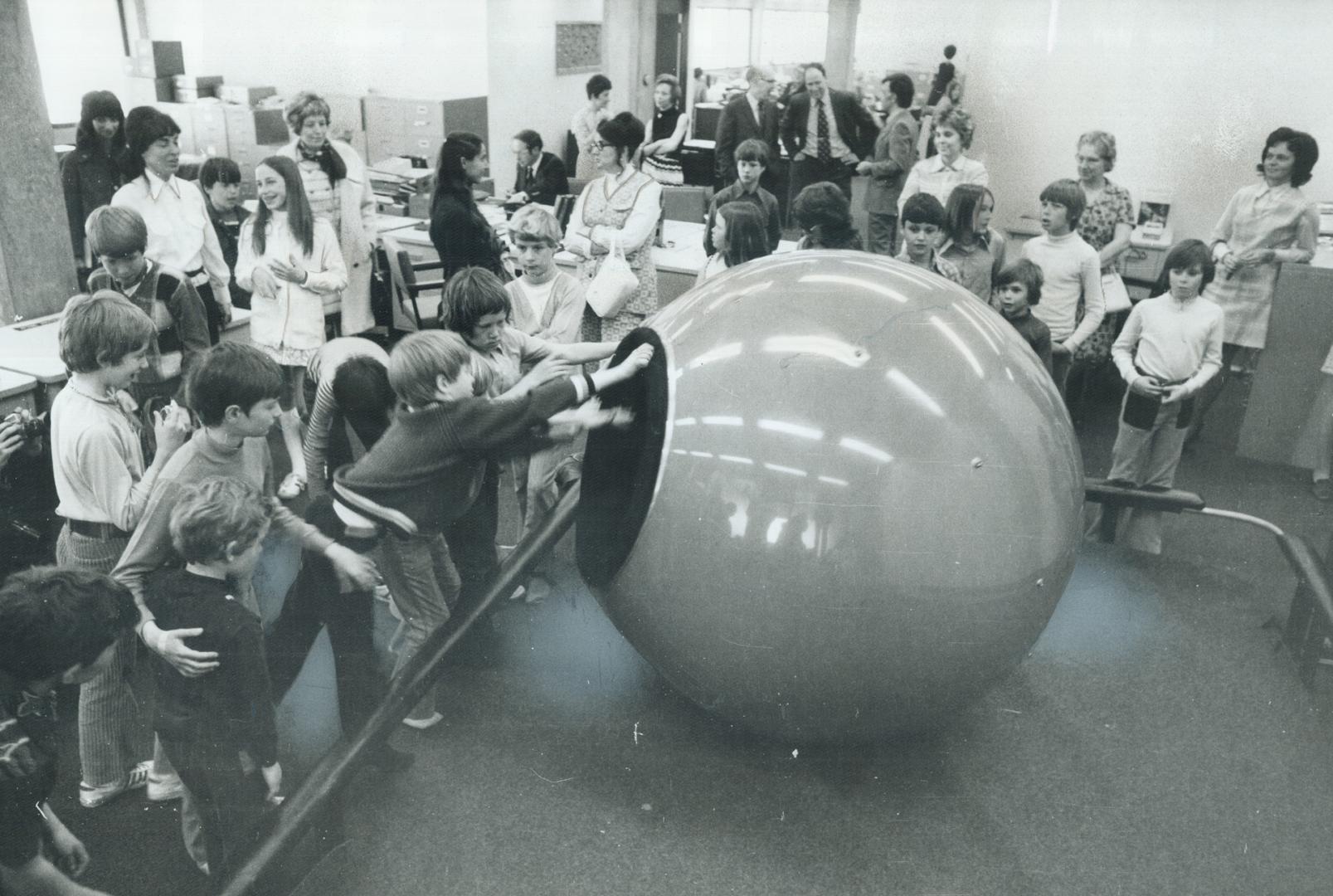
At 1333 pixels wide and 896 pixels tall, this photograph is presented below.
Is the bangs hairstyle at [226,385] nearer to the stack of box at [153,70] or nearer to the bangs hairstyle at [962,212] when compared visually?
the bangs hairstyle at [962,212]

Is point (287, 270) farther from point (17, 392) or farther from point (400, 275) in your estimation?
point (400, 275)

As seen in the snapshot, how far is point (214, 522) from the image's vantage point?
2.32 meters

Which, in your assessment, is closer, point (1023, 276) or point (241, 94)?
point (1023, 276)

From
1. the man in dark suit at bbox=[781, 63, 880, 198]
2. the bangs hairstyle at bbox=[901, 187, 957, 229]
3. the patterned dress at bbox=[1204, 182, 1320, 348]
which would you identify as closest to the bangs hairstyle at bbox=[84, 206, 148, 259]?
the bangs hairstyle at bbox=[901, 187, 957, 229]

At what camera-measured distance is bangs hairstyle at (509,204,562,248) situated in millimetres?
3906

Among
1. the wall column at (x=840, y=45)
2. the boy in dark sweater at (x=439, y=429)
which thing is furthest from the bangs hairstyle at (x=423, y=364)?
the wall column at (x=840, y=45)

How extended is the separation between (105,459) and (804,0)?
1242 cm

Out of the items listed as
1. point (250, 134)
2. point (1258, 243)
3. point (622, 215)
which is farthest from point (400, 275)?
point (1258, 243)

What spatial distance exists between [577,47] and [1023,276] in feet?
25.6

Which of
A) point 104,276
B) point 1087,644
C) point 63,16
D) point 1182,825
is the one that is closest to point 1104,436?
point 1087,644

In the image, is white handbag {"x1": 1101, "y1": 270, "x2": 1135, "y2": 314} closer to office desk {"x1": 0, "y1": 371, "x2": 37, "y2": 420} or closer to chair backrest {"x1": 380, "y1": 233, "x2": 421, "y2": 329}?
chair backrest {"x1": 380, "y1": 233, "x2": 421, "y2": 329}

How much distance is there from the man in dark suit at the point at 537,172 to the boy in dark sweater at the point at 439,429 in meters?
4.63

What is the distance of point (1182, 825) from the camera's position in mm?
2906

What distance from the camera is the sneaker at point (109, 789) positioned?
9.52 ft
